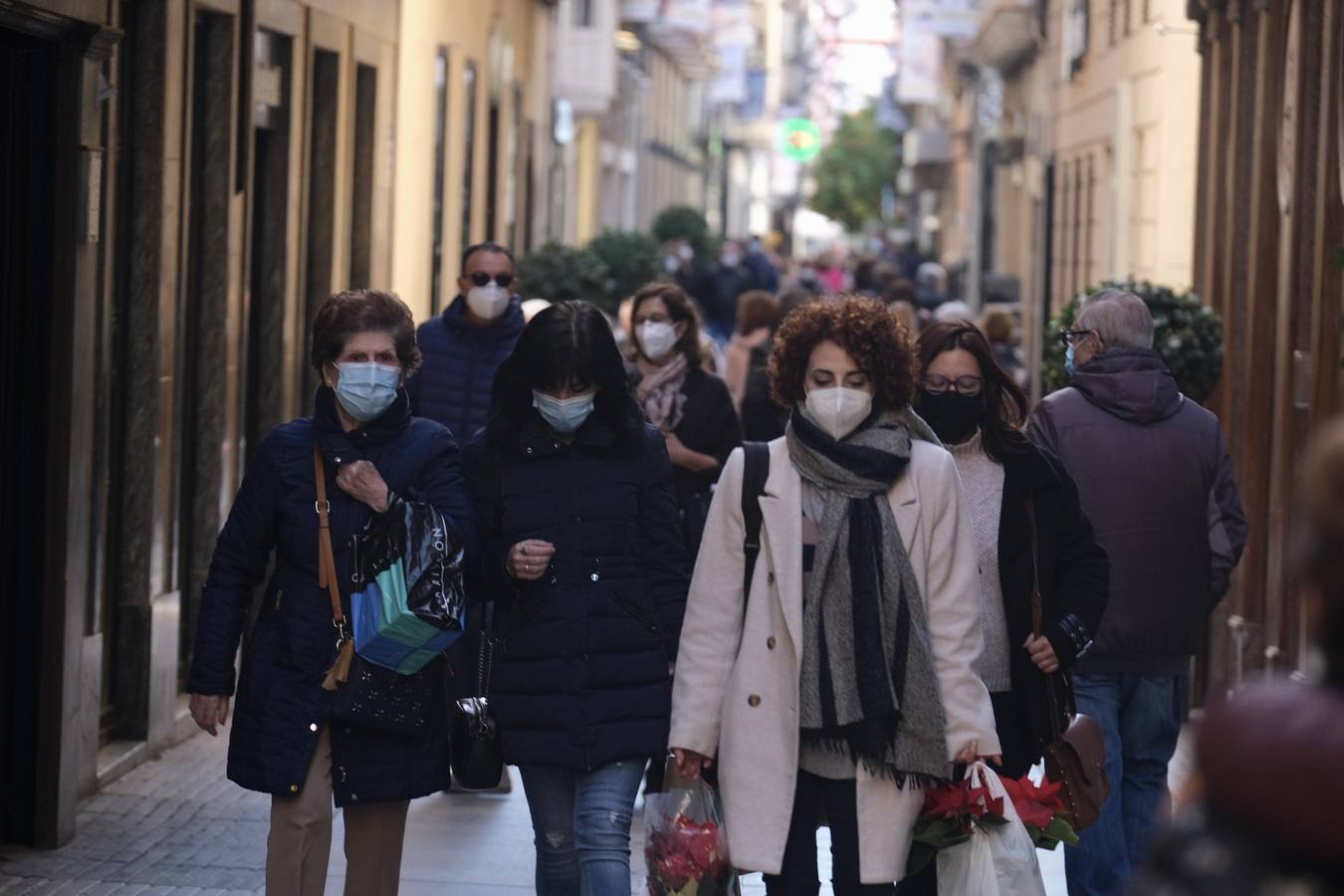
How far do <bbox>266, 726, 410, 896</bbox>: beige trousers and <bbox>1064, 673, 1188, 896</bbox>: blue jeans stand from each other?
6.78 feet

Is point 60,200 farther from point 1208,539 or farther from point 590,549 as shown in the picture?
point 1208,539

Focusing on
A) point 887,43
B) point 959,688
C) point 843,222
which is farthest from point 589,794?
point 843,222

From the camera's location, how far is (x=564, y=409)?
597cm

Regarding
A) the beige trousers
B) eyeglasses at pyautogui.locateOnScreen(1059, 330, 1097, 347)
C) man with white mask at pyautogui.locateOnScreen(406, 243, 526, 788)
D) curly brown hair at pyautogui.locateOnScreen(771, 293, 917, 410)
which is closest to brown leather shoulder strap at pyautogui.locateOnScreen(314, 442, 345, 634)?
the beige trousers

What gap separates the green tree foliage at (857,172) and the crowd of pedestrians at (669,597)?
7693 centimetres

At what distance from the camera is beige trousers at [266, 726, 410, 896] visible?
5.89 metres

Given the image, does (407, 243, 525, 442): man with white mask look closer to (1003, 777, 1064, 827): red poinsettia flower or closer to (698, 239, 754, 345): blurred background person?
(1003, 777, 1064, 827): red poinsettia flower

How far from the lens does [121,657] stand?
32.2 feet

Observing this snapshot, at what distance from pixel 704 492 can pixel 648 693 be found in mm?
3607

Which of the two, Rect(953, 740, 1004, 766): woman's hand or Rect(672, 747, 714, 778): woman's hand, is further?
Rect(672, 747, 714, 778): woman's hand

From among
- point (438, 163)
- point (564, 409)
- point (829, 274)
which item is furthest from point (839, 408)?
point (829, 274)

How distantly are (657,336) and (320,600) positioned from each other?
13.1ft

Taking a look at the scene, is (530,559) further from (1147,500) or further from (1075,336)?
(1075,336)

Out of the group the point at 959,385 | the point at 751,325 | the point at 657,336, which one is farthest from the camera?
the point at 751,325
